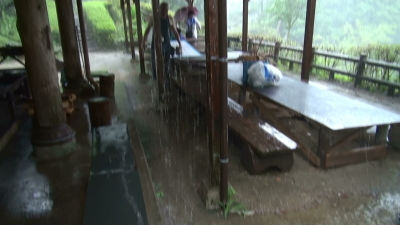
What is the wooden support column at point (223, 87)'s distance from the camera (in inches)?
110

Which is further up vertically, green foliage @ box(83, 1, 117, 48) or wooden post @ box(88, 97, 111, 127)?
green foliage @ box(83, 1, 117, 48)

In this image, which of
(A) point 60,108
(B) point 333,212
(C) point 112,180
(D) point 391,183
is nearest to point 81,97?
(A) point 60,108

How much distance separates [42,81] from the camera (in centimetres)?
308

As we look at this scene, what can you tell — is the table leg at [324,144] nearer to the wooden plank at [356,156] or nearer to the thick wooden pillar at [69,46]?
the wooden plank at [356,156]

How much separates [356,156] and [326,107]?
2.39ft

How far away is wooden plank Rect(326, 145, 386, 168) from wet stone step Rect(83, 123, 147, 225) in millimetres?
2642

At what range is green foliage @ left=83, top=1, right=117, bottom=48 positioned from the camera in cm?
1778

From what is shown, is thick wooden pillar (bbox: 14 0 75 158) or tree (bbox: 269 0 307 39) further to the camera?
tree (bbox: 269 0 307 39)

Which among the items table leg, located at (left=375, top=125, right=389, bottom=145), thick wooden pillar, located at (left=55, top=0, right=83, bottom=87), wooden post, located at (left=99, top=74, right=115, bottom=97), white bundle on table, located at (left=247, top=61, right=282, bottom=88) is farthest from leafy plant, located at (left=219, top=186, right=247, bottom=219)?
thick wooden pillar, located at (left=55, top=0, right=83, bottom=87)

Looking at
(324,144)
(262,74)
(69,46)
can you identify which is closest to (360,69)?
(262,74)

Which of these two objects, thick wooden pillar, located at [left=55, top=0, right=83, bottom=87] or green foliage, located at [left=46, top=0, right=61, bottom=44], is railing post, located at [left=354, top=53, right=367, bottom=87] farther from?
green foliage, located at [left=46, top=0, right=61, bottom=44]

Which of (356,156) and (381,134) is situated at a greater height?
(381,134)

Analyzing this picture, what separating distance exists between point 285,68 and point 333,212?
822 centimetres

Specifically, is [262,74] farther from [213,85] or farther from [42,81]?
[42,81]
